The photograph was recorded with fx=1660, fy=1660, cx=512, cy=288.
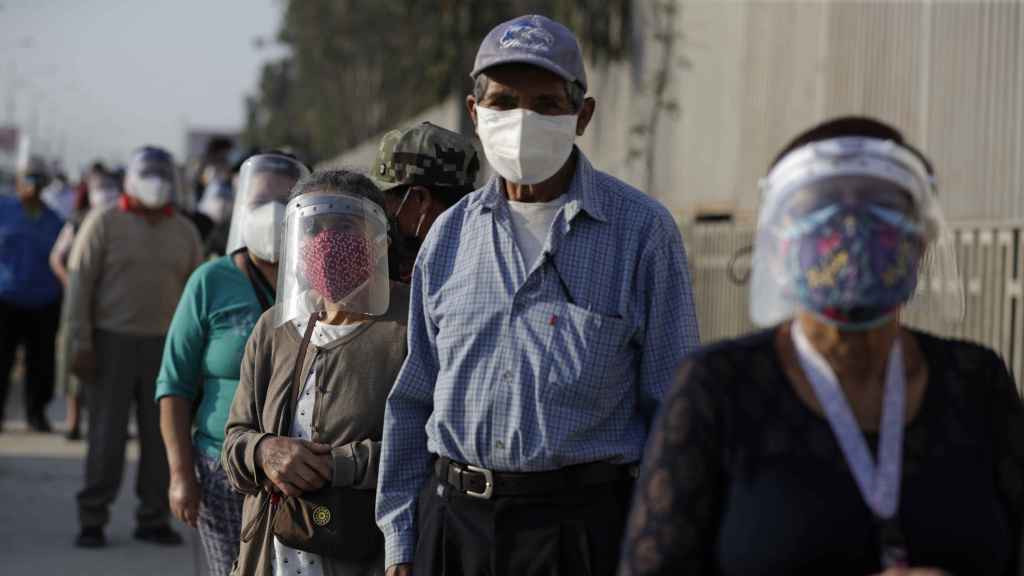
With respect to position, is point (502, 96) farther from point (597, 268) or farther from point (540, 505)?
point (540, 505)

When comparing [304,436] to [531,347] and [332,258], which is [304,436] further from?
[531,347]

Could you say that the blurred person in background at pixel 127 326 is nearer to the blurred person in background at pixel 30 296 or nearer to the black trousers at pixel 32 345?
the black trousers at pixel 32 345

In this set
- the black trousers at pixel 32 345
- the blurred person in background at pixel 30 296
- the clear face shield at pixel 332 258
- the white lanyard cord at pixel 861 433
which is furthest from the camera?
the blurred person in background at pixel 30 296

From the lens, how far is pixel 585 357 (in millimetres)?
3629

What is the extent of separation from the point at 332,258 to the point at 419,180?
23.9 inches

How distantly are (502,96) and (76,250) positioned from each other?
6.36m

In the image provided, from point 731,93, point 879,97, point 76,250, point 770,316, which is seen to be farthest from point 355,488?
point 731,93

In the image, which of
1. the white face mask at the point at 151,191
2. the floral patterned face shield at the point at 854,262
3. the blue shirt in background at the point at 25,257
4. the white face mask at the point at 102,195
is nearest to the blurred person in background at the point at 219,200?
the blue shirt in background at the point at 25,257

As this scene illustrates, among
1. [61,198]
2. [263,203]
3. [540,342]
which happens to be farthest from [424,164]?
[61,198]

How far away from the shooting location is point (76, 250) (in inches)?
383

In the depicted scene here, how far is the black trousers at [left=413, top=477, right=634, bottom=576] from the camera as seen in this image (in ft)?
12.0

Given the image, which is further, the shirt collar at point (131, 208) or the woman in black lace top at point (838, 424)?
the shirt collar at point (131, 208)

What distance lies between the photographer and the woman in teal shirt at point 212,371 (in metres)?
5.23

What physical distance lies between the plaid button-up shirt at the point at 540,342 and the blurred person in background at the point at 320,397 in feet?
1.18
